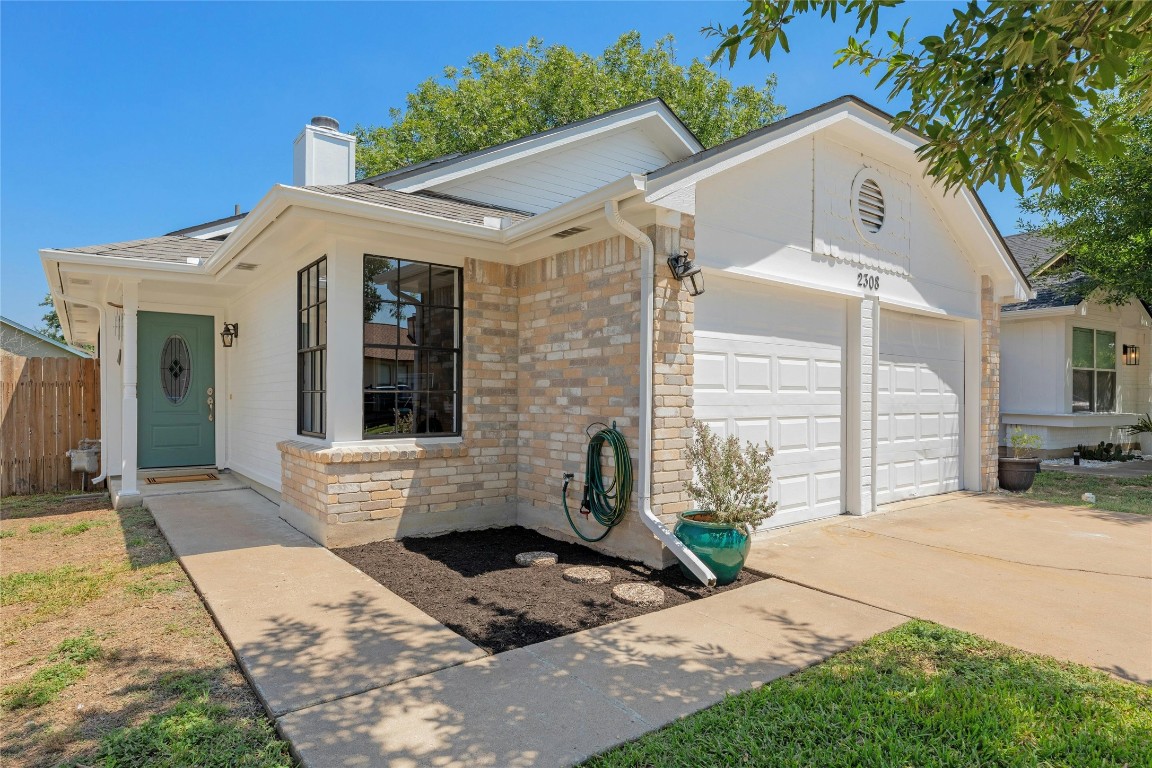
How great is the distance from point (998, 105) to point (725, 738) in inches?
110

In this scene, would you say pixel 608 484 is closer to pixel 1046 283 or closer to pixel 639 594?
pixel 639 594

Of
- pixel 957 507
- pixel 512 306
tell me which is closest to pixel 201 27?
pixel 512 306

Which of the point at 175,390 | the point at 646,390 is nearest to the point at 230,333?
the point at 175,390

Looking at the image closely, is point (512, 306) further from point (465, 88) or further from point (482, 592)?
point (465, 88)

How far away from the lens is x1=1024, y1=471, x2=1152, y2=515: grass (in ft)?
25.2

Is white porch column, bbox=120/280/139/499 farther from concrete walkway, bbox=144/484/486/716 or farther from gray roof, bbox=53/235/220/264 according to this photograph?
concrete walkway, bbox=144/484/486/716

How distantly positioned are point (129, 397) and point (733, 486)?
7251mm

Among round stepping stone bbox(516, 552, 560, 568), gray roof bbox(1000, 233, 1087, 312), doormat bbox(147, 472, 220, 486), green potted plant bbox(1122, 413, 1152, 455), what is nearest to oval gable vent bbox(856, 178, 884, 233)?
gray roof bbox(1000, 233, 1087, 312)

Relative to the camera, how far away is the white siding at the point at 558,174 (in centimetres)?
800

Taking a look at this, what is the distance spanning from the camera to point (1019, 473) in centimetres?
877

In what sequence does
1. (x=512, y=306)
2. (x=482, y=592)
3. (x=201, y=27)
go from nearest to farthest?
(x=482, y=592) → (x=512, y=306) → (x=201, y=27)

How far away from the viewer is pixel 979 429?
8.64 m

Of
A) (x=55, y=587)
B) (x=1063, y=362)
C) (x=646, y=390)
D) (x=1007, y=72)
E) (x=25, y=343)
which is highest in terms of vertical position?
(x=25, y=343)

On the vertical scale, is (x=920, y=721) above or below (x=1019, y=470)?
below
